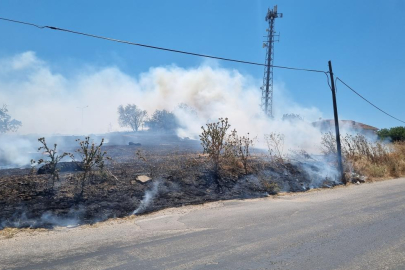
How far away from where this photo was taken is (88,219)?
7.04 meters

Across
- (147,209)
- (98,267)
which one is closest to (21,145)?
(147,209)

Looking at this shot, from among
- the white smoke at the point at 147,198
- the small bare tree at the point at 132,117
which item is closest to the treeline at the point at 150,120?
the small bare tree at the point at 132,117

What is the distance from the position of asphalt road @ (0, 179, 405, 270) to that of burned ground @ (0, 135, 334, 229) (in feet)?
2.08

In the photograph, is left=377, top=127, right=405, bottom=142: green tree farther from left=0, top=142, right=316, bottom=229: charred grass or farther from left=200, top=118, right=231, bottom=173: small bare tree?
left=200, top=118, right=231, bottom=173: small bare tree

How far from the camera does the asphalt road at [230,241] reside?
4.31 m

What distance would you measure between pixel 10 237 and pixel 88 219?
1.57 m

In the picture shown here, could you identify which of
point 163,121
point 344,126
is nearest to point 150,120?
point 163,121

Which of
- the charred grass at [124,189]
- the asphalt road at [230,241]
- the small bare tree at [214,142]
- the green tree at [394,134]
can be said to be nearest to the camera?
the asphalt road at [230,241]

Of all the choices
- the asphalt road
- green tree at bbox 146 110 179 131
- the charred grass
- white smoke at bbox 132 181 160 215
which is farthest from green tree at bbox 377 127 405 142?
green tree at bbox 146 110 179 131

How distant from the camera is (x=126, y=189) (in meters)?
8.84

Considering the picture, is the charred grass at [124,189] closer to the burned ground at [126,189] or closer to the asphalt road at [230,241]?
the burned ground at [126,189]

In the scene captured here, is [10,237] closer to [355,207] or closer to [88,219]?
[88,219]

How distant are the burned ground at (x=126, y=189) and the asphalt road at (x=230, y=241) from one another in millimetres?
635

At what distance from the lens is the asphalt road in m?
4.31
